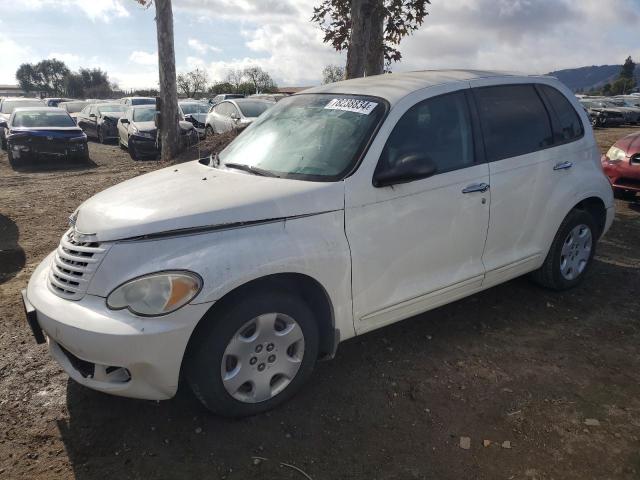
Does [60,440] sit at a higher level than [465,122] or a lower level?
lower

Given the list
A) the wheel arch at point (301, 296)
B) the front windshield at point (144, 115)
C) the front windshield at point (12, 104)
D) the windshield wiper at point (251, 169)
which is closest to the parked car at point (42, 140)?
the front windshield at point (144, 115)

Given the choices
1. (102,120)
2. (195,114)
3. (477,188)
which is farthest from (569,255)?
(102,120)

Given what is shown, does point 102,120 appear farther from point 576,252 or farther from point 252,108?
point 576,252

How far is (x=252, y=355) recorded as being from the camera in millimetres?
2756

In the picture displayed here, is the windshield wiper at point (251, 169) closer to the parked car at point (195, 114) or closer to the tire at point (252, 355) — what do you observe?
the tire at point (252, 355)

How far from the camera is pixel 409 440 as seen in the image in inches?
107

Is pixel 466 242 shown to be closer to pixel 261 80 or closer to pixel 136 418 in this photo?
pixel 136 418

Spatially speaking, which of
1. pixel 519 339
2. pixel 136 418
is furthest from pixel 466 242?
pixel 136 418

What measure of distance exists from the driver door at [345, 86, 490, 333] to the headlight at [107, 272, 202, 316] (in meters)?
1.01

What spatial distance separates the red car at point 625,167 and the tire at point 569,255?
3.48 m

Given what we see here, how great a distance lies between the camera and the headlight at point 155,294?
2445mm

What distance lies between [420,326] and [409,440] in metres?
1.36

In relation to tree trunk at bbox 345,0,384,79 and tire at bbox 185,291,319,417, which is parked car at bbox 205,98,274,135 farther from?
tire at bbox 185,291,319,417

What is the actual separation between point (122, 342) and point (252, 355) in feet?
2.25
